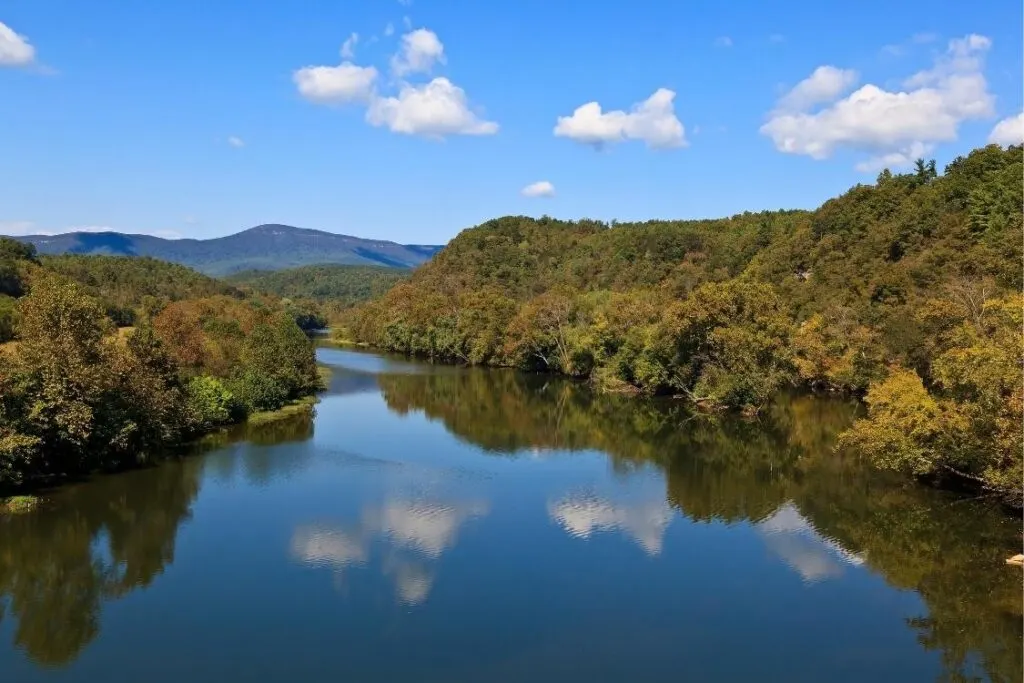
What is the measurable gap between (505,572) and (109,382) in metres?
21.6

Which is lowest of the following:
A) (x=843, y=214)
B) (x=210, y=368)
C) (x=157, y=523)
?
(x=157, y=523)

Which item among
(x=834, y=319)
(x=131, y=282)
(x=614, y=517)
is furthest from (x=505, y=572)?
(x=131, y=282)

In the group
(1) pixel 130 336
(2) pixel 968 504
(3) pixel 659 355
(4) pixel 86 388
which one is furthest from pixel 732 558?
(3) pixel 659 355

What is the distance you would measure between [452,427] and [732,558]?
95.7 ft

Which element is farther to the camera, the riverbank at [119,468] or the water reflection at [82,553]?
the riverbank at [119,468]

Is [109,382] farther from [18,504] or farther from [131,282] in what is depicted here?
[131,282]

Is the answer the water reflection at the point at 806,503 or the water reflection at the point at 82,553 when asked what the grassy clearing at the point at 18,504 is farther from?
the water reflection at the point at 806,503

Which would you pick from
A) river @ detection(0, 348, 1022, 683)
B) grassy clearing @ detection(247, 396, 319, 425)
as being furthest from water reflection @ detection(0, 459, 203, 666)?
grassy clearing @ detection(247, 396, 319, 425)

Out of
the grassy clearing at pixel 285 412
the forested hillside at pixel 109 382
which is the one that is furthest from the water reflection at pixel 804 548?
the grassy clearing at pixel 285 412

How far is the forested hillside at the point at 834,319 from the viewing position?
31344mm

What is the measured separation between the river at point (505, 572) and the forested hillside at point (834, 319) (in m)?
4.48

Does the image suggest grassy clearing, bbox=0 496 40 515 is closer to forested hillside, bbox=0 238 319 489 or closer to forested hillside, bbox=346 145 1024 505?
forested hillside, bbox=0 238 319 489

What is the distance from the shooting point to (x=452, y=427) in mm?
54438

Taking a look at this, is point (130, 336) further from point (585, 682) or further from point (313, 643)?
point (585, 682)
